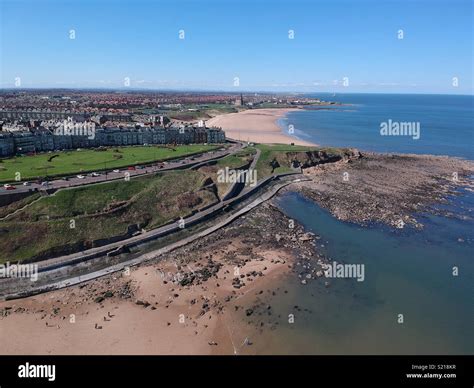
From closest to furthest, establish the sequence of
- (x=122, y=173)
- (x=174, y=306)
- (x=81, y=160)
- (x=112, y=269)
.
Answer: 1. (x=174, y=306)
2. (x=112, y=269)
3. (x=122, y=173)
4. (x=81, y=160)

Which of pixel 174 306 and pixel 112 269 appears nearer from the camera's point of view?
pixel 174 306

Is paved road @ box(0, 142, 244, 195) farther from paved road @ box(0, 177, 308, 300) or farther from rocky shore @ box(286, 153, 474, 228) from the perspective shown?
rocky shore @ box(286, 153, 474, 228)

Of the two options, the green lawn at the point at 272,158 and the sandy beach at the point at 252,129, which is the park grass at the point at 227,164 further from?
the sandy beach at the point at 252,129

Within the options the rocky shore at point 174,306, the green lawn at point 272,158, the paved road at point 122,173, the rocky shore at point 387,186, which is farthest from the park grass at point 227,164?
the rocky shore at point 174,306

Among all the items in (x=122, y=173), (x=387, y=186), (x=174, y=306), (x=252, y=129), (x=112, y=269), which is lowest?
(x=174, y=306)

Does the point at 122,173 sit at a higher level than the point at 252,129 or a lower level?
lower

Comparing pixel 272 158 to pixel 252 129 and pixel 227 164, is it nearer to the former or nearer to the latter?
pixel 227 164

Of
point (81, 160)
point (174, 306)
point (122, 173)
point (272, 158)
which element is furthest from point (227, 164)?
point (174, 306)

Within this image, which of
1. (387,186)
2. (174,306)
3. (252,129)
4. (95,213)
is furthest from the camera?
(252,129)
